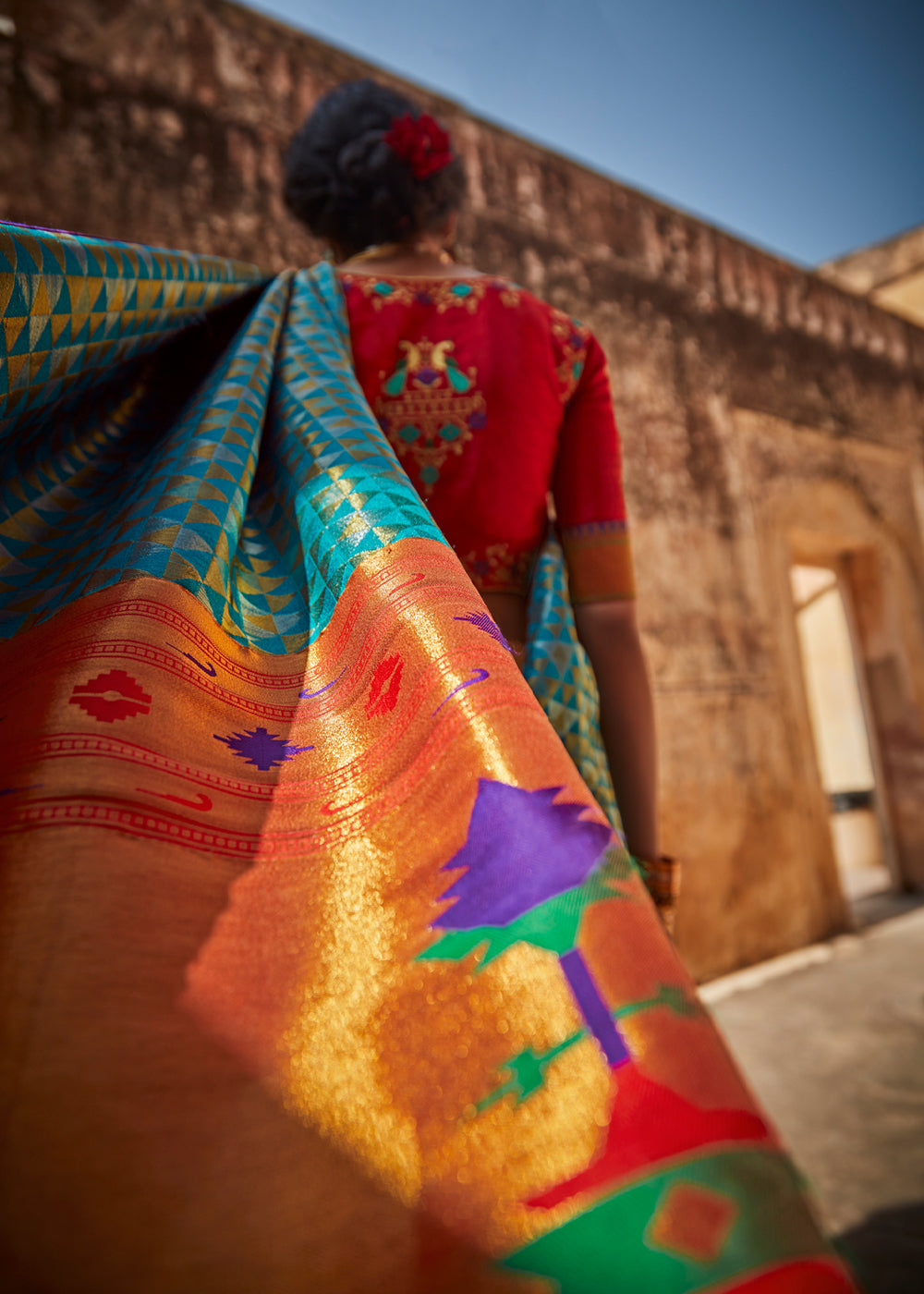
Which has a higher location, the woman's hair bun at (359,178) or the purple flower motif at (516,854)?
the woman's hair bun at (359,178)

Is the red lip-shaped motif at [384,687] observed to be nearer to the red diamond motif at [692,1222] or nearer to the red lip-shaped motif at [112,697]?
the red lip-shaped motif at [112,697]

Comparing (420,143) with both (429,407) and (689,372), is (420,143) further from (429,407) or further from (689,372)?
(689,372)

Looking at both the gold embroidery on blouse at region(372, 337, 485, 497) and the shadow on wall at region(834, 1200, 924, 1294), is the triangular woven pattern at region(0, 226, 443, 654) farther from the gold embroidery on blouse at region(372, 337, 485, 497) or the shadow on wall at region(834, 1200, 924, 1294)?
the shadow on wall at region(834, 1200, 924, 1294)

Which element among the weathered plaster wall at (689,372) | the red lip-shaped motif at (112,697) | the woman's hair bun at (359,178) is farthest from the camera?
the weathered plaster wall at (689,372)

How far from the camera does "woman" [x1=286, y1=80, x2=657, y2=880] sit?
614mm

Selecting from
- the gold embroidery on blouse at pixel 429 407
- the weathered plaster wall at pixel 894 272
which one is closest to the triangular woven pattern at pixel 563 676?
the gold embroidery on blouse at pixel 429 407

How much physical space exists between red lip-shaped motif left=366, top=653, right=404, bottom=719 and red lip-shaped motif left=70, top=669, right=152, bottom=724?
0.33 feet

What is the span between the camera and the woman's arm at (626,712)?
0.68 meters

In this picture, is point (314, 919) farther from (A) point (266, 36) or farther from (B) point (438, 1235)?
(A) point (266, 36)

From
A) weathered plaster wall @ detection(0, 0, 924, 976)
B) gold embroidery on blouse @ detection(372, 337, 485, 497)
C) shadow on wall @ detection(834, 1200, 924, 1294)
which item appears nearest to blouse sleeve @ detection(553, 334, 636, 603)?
gold embroidery on blouse @ detection(372, 337, 485, 497)

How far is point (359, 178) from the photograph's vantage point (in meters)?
0.69

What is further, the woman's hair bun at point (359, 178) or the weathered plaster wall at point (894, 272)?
the weathered plaster wall at point (894, 272)

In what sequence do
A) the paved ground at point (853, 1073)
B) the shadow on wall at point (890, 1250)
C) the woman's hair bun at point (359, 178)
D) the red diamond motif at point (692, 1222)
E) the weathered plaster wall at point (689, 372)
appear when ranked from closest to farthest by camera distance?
the red diamond motif at point (692, 1222)
the woman's hair bun at point (359, 178)
the shadow on wall at point (890, 1250)
the paved ground at point (853, 1073)
the weathered plaster wall at point (689, 372)

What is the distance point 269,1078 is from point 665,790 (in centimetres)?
223
